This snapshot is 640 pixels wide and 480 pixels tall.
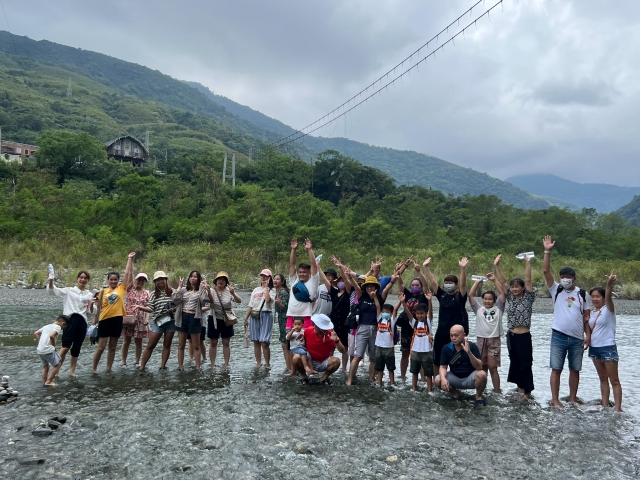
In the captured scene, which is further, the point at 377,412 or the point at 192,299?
the point at 192,299

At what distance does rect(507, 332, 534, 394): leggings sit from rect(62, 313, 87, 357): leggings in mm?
6829

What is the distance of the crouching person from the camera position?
761 cm

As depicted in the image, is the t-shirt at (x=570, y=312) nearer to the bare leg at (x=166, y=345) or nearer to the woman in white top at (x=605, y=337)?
the woman in white top at (x=605, y=337)

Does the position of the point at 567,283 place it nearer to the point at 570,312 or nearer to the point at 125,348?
the point at 570,312

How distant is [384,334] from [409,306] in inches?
26.0

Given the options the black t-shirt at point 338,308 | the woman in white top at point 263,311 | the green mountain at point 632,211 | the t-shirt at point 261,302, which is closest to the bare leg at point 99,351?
the woman in white top at point 263,311

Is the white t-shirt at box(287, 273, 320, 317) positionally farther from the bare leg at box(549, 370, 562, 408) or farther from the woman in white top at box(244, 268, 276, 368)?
the bare leg at box(549, 370, 562, 408)

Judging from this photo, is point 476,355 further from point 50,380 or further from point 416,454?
point 50,380

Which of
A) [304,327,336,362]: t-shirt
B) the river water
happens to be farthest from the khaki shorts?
[304,327,336,362]: t-shirt

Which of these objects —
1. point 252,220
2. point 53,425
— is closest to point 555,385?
A: point 53,425

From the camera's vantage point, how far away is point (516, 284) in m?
8.14

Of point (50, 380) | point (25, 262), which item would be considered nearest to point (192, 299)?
point (50, 380)

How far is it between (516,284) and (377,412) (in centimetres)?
291

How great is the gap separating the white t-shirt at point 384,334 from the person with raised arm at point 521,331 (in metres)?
1.83
